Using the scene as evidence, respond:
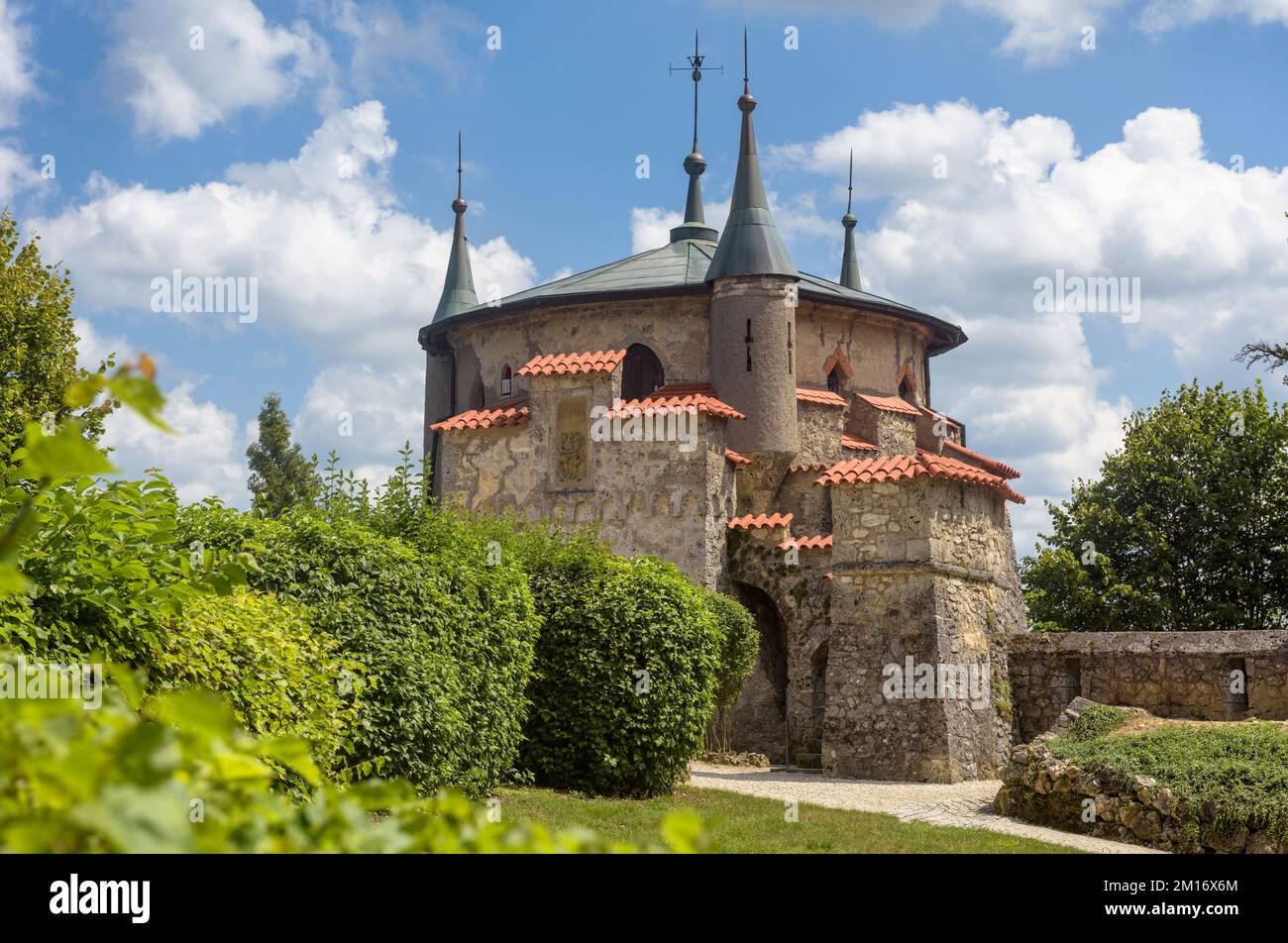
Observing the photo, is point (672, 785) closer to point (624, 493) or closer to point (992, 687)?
point (992, 687)

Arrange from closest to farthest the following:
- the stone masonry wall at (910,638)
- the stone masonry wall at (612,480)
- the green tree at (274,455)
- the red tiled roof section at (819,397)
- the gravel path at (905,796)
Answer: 1. the gravel path at (905,796)
2. the stone masonry wall at (910,638)
3. the stone masonry wall at (612,480)
4. the red tiled roof section at (819,397)
5. the green tree at (274,455)

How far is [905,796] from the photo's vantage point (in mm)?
17922

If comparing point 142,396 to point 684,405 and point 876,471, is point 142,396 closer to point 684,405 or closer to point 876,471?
point 876,471

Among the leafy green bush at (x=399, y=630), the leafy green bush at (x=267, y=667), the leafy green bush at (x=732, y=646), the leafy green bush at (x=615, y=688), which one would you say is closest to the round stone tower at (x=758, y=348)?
the leafy green bush at (x=732, y=646)

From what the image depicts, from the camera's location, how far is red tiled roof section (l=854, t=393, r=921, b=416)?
98.5 ft

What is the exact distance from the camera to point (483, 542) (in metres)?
14.6

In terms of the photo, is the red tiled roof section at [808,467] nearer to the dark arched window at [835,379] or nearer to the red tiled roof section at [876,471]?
the dark arched window at [835,379]

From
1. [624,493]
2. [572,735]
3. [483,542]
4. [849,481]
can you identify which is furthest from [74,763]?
[624,493]

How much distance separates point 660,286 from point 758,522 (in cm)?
679

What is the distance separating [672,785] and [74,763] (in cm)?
1523

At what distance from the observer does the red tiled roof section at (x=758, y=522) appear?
25.0 meters

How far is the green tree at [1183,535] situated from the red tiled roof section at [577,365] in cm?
1527
